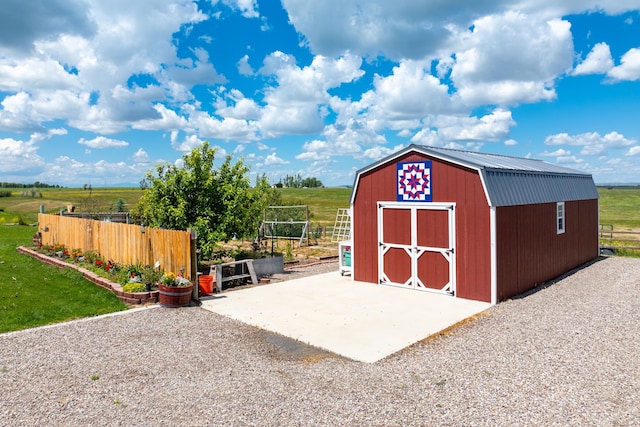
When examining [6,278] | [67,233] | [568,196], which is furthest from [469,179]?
[67,233]

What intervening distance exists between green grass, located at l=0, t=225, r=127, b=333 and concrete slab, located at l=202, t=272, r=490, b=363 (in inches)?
94.5

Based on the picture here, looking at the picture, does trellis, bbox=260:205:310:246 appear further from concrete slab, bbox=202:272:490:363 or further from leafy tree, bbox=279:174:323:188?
leafy tree, bbox=279:174:323:188

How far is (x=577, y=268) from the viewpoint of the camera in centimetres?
1471

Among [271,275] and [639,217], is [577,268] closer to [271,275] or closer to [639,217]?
[271,275]

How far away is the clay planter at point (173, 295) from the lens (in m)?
9.68

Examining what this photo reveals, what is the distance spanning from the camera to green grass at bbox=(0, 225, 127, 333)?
350 inches

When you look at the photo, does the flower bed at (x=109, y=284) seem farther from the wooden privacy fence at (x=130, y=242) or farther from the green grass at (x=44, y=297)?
the wooden privacy fence at (x=130, y=242)

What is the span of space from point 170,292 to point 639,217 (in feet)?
183

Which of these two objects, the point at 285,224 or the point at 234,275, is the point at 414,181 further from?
the point at 285,224

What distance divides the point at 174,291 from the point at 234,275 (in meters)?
3.00

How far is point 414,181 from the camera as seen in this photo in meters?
11.4

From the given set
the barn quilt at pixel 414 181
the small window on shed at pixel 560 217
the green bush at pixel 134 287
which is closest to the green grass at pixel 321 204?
the small window on shed at pixel 560 217

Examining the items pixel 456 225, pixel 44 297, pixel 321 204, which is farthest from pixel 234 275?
pixel 321 204

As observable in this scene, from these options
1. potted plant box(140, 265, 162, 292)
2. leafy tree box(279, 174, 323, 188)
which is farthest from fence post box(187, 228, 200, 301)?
leafy tree box(279, 174, 323, 188)
